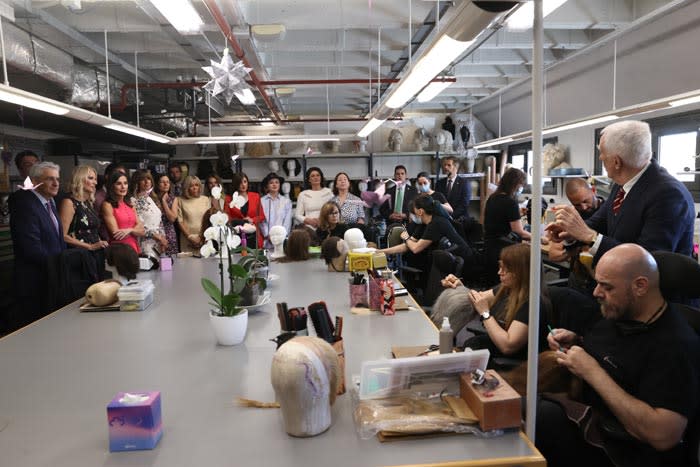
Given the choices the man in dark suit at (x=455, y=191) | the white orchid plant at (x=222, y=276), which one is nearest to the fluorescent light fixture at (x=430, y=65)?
the white orchid plant at (x=222, y=276)

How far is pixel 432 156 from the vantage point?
9719 millimetres

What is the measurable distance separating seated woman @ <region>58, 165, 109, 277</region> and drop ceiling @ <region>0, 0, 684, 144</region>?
1.14 m

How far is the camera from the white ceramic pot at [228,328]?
2082 millimetres

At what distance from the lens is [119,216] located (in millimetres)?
4223

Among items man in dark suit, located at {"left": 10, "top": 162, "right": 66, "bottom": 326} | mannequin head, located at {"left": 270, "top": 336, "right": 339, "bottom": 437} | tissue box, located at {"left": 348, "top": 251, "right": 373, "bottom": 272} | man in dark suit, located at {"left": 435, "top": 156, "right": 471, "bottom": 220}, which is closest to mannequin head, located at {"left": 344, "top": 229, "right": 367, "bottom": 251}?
tissue box, located at {"left": 348, "top": 251, "right": 373, "bottom": 272}

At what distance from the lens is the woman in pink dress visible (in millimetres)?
4156

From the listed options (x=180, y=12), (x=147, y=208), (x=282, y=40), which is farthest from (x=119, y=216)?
(x=282, y=40)

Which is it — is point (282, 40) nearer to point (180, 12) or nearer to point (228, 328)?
point (180, 12)

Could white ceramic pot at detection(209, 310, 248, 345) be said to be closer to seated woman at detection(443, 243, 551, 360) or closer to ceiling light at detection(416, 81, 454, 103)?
seated woman at detection(443, 243, 551, 360)

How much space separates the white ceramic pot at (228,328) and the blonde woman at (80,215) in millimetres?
2348

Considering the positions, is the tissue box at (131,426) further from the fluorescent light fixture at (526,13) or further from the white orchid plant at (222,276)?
the fluorescent light fixture at (526,13)

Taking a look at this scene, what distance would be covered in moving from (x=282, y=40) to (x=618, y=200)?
4097 mm

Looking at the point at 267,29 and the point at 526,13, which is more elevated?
the point at 267,29

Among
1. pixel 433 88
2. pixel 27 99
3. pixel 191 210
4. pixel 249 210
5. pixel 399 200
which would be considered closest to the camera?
pixel 27 99
